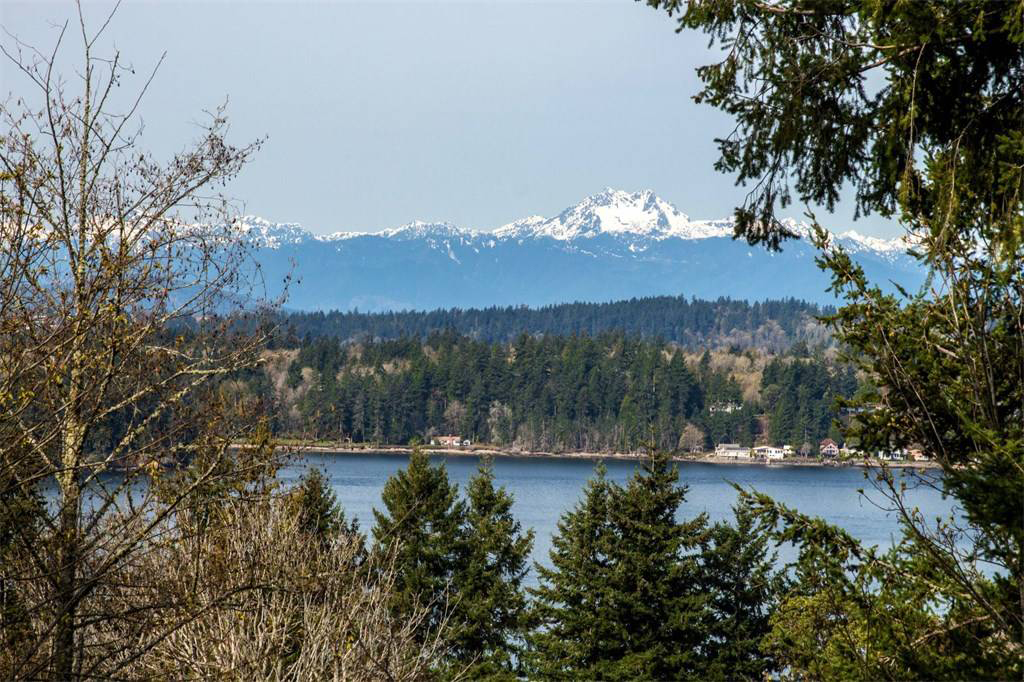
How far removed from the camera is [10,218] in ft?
18.0

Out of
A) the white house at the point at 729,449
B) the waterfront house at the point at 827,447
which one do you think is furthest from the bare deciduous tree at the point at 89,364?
the white house at the point at 729,449

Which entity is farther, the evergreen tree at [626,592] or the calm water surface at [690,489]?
the calm water surface at [690,489]

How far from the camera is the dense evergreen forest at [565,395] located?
462ft

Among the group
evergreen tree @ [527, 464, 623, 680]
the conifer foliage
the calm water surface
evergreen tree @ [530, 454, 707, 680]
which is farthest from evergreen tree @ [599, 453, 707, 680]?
the calm water surface

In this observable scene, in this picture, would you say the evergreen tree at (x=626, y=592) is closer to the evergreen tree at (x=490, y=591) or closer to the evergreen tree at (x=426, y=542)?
the evergreen tree at (x=490, y=591)

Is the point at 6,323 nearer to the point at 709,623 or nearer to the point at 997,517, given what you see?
the point at 997,517

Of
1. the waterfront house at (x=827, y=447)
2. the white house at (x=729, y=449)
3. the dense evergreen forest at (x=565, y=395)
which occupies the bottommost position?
the white house at (x=729, y=449)

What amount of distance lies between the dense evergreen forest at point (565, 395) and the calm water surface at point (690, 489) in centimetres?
1615

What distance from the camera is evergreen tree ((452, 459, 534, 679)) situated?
24406mm

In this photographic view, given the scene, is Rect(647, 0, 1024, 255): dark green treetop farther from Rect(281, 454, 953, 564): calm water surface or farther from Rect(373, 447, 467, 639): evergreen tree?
Rect(281, 454, 953, 564): calm water surface

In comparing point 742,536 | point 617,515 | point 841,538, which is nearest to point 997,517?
point 841,538

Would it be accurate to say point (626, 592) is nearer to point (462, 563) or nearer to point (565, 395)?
point (462, 563)

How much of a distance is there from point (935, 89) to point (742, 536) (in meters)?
18.6

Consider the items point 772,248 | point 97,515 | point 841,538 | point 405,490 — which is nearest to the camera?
point 97,515
